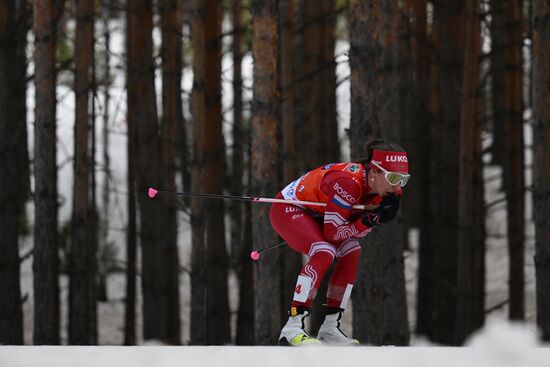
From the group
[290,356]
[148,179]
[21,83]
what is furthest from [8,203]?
[290,356]

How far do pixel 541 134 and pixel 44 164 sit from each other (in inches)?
238

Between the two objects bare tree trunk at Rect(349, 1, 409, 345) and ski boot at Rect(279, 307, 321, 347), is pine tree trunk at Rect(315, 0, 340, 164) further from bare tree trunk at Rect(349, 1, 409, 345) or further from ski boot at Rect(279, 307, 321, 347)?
ski boot at Rect(279, 307, 321, 347)

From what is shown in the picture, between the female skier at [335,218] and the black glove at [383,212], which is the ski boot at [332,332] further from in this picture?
the black glove at [383,212]

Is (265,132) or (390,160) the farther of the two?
(265,132)

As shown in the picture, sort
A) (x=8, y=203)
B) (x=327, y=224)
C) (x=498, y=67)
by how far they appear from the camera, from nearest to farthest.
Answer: (x=327, y=224) < (x=8, y=203) < (x=498, y=67)

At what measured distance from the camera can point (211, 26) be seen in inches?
520

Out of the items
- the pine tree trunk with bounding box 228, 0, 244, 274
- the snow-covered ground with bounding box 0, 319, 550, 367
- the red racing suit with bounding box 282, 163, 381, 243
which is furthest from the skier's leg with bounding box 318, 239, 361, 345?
the pine tree trunk with bounding box 228, 0, 244, 274

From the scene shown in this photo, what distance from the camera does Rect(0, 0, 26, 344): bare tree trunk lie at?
12945 mm

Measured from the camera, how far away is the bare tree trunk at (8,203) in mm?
12945

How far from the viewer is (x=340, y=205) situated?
6750 millimetres

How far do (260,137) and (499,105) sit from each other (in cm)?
1069

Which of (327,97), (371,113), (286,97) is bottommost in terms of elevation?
(371,113)

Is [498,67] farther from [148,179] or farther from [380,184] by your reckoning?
[380,184]

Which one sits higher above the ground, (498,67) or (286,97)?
(498,67)
